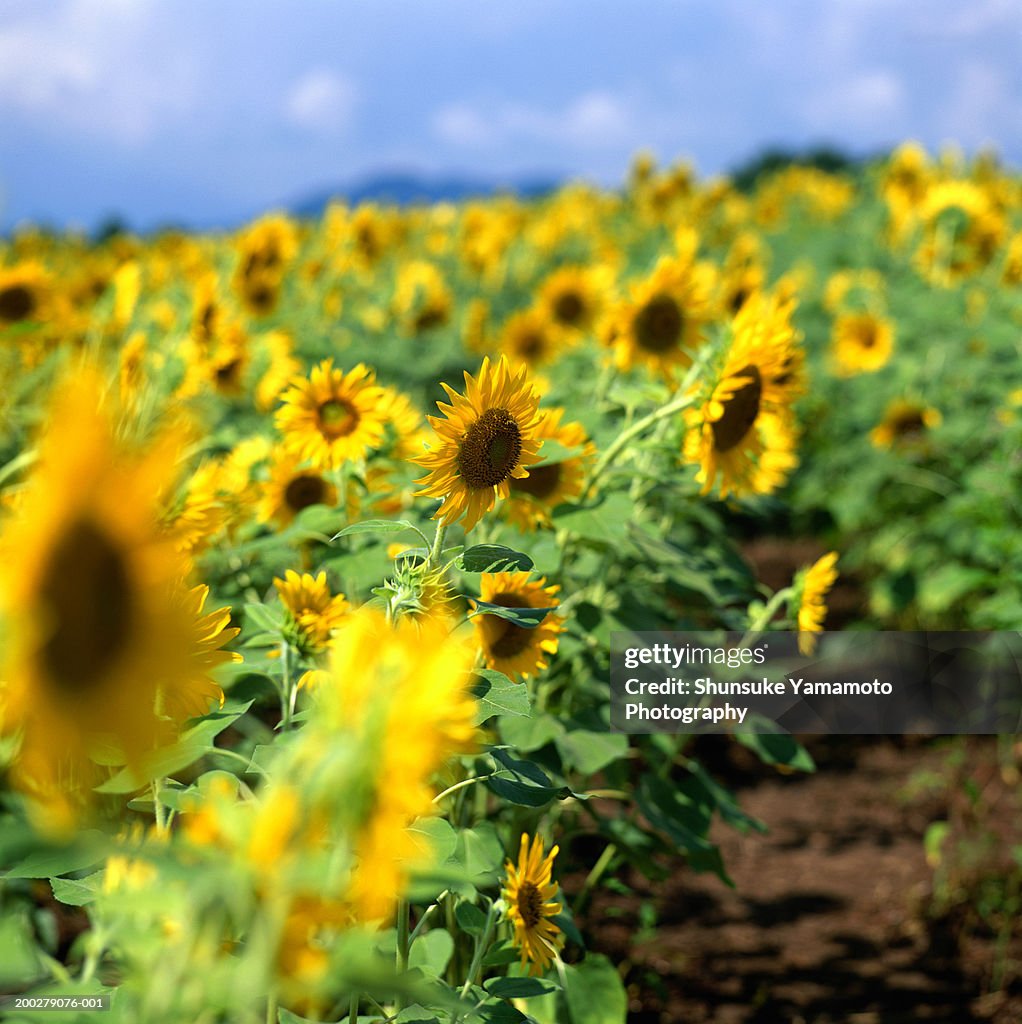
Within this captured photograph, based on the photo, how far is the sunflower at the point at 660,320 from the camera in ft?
9.13

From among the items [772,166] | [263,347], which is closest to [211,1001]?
[263,347]

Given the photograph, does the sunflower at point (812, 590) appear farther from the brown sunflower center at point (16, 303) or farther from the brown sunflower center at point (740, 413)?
the brown sunflower center at point (16, 303)

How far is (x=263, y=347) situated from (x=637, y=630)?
1.78m

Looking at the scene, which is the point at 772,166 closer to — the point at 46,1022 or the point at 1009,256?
the point at 1009,256

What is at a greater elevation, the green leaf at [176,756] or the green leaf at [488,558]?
the green leaf at [488,558]

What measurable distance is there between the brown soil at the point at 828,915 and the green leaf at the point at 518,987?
1.19 metres

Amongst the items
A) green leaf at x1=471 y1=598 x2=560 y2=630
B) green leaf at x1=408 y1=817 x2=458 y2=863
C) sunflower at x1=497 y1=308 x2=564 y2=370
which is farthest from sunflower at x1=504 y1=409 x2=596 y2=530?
sunflower at x1=497 y1=308 x2=564 y2=370

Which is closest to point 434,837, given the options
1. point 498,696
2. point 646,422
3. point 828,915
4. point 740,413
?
point 498,696

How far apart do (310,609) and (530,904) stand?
50 centimetres

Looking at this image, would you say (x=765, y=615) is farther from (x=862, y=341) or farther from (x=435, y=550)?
(x=862, y=341)

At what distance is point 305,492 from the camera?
7.20ft

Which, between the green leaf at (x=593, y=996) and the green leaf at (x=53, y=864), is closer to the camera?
the green leaf at (x=53, y=864)

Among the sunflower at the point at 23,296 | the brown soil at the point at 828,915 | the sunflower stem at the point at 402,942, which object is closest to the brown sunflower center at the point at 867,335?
the brown soil at the point at 828,915

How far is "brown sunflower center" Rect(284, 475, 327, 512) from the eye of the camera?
2.17 meters
